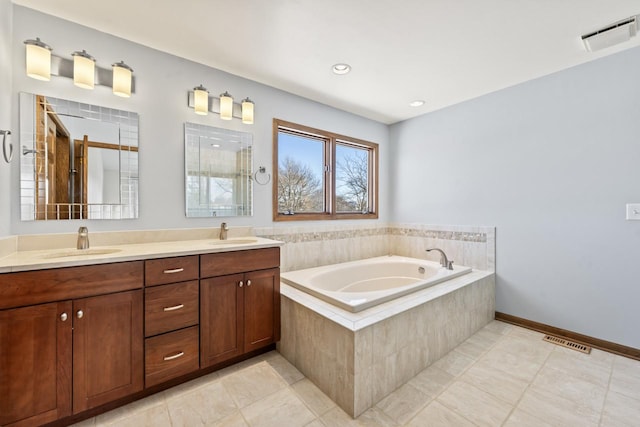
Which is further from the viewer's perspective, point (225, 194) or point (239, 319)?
point (225, 194)

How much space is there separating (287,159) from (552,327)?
9.84 feet

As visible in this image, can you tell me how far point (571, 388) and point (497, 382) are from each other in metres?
0.44

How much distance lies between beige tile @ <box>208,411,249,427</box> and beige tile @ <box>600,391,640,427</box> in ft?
6.37

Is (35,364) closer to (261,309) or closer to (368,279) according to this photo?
(261,309)

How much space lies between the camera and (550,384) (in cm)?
176

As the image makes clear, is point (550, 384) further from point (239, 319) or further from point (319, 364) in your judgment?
point (239, 319)

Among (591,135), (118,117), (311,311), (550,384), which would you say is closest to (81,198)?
(118,117)

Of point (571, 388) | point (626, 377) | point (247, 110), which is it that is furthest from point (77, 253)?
point (626, 377)

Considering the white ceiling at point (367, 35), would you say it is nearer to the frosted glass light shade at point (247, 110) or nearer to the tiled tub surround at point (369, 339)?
the frosted glass light shade at point (247, 110)

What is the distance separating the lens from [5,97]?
1.52 metres

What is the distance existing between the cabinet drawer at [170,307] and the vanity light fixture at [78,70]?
138 cm

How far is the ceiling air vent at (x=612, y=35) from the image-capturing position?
1.74m

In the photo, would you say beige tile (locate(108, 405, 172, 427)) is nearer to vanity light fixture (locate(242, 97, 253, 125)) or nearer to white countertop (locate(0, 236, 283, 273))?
white countertop (locate(0, 236, 283, 273))

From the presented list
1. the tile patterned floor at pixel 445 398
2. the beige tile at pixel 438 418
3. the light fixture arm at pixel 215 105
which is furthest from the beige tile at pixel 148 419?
the light fixture arm at pixel 215 105
